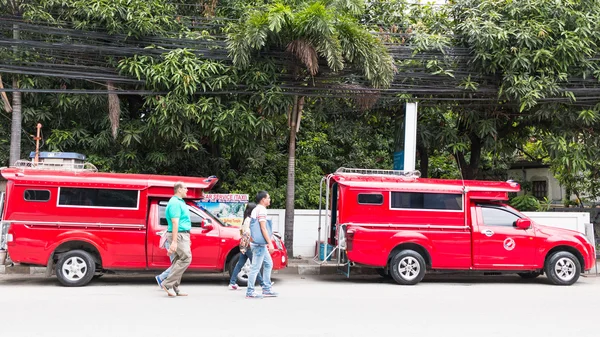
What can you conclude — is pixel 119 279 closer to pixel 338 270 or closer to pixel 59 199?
pixel 59 199

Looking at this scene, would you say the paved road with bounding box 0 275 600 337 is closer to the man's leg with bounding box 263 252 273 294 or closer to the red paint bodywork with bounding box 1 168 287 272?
the man's leg with bounding box 263 252 273 294

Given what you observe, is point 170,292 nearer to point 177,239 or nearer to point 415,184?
point 177,239

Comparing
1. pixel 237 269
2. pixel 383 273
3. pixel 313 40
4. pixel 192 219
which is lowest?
pixel 383 273

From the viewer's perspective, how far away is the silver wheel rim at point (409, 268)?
10500 millimetres

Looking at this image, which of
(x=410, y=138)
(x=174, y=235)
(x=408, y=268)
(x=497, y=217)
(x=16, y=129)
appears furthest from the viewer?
(x=410, y=138)

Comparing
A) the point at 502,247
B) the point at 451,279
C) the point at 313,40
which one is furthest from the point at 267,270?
the point at 313,40

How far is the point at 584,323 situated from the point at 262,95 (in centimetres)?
795

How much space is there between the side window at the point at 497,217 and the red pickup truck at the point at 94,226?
168 inches

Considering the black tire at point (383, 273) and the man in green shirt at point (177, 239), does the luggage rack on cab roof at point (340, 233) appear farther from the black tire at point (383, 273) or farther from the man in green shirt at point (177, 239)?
the man in green shirt at point (177, 239)

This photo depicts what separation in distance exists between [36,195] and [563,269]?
34.2ft

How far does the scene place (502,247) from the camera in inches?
420

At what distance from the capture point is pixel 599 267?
1350 cm

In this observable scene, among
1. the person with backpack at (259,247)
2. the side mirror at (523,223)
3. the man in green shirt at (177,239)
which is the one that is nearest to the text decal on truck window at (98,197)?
the man in green shirt at (177,239)

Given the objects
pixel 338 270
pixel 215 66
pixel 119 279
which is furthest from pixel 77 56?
pixel 338 270
